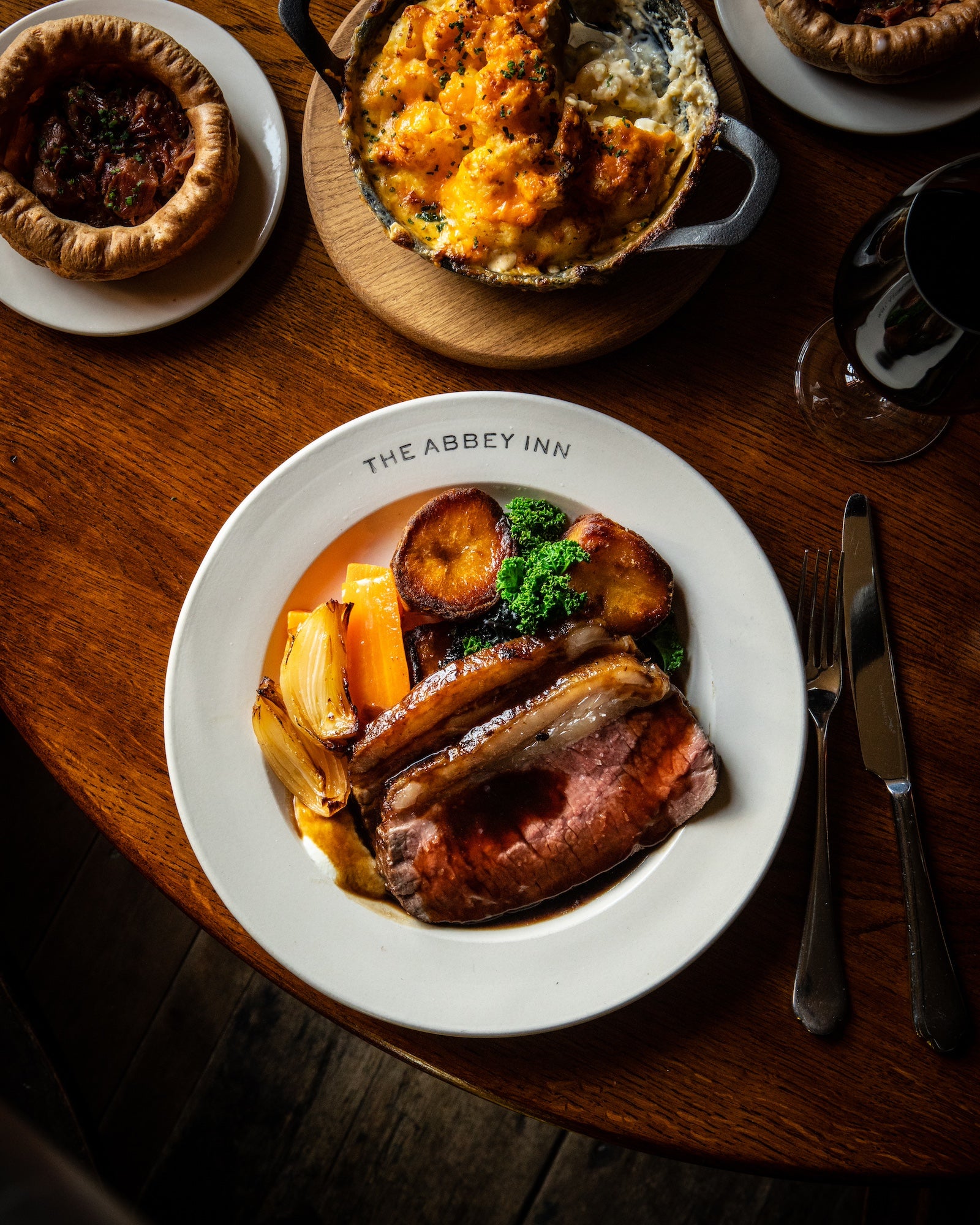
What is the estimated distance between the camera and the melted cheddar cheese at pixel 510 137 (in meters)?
1.48

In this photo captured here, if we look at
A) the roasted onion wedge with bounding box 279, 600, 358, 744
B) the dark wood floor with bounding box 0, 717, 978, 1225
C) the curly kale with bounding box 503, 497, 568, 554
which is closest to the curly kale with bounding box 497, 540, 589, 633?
the curly kale with bounding box 503, 497, 568, 554

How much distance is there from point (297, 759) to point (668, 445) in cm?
88

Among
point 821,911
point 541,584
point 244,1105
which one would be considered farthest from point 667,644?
point 244,1105

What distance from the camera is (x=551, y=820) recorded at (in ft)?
5.41

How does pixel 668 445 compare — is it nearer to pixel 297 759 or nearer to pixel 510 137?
pixel 510 137

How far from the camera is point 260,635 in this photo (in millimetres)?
1627

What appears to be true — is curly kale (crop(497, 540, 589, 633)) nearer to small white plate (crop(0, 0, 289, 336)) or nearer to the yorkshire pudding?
small white plate (crop(0, 0, 289, 336))

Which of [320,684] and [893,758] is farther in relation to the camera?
[893,758]

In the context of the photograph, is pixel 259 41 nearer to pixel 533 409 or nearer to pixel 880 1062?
pixel 533 409

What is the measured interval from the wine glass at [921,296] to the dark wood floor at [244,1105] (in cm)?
204

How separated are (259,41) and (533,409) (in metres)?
0.90

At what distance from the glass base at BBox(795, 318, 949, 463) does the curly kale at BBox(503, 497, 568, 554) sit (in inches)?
21.3

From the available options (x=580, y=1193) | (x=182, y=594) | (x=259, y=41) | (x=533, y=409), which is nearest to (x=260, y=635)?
(x=182, y=594)

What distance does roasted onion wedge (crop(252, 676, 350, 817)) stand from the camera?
5.20ft
